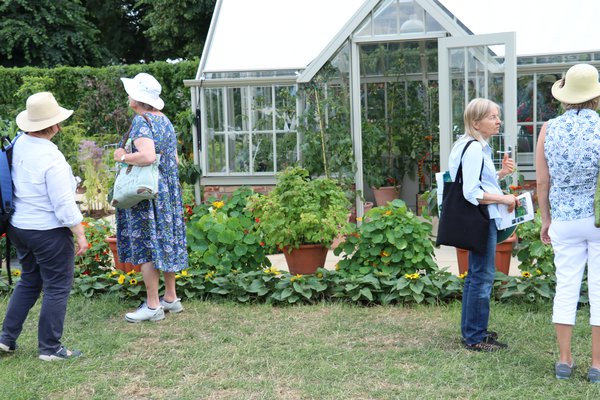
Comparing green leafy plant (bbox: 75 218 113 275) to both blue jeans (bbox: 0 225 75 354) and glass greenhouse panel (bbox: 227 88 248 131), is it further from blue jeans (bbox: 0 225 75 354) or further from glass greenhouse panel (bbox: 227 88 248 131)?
glass greenhouse panel (bbox: 227 88 248 131)

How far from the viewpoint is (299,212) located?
6.68m

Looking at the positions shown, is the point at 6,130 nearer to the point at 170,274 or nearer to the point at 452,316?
the point at 170,274

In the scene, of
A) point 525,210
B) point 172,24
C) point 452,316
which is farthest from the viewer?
point 172,24

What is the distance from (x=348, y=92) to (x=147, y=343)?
14.7 feet

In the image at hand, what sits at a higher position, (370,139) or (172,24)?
(172,24)

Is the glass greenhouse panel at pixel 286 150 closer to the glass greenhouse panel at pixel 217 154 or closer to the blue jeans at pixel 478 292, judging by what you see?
the glass greenhouse panel at pixel 217 154

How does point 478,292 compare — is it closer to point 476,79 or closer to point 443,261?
point 443,261

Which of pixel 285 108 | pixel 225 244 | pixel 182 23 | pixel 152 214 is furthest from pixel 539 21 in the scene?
pixel 182 23

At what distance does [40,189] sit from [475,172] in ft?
8.48

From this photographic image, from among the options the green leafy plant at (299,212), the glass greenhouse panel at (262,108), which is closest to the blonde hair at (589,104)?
the green leafy plant at (299,212)

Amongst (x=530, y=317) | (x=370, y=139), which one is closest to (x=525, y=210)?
(x=530, y=317)

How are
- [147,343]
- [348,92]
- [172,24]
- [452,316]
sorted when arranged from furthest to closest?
[172,24], [348,92], [452,316], [147,343]

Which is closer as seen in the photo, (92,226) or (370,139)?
(92,226)

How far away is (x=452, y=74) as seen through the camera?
26.8 feet
